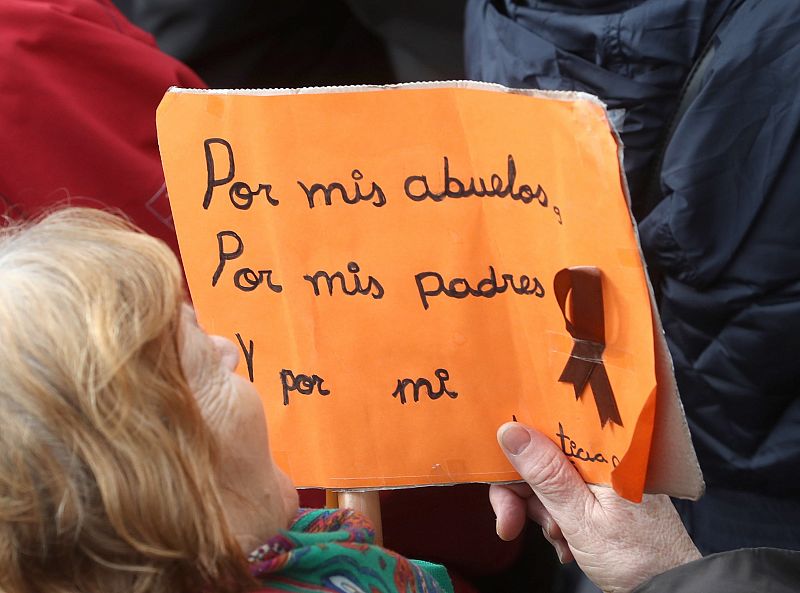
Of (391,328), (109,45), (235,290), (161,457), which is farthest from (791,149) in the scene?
(109,45)

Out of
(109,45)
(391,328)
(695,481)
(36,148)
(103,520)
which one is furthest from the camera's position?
(109,45)

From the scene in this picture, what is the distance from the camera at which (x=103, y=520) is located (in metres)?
0.58

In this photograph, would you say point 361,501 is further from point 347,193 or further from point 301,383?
point 347,193

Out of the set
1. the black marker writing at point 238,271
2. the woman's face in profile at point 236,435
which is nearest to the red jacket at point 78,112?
the black marker writing at point 238,271

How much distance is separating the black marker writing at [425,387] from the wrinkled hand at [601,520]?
0.06m

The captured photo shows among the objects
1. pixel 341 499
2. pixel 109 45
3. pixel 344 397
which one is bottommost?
pixel 341 499

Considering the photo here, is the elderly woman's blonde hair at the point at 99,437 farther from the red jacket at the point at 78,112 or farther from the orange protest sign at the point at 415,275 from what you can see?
the red jacket at the point at 78,112

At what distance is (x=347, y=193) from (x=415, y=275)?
10 cm

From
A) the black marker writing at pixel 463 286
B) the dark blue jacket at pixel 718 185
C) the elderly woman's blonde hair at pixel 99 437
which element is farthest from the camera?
the dark blue jacket at pixel 718 185

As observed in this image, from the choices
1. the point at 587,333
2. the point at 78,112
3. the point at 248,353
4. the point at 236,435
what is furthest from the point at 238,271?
the point at 78,112

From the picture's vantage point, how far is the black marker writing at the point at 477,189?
73 centimetres

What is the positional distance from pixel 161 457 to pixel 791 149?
2.26ft

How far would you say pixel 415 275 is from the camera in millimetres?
813

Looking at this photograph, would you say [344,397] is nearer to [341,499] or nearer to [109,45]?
[341,499]
